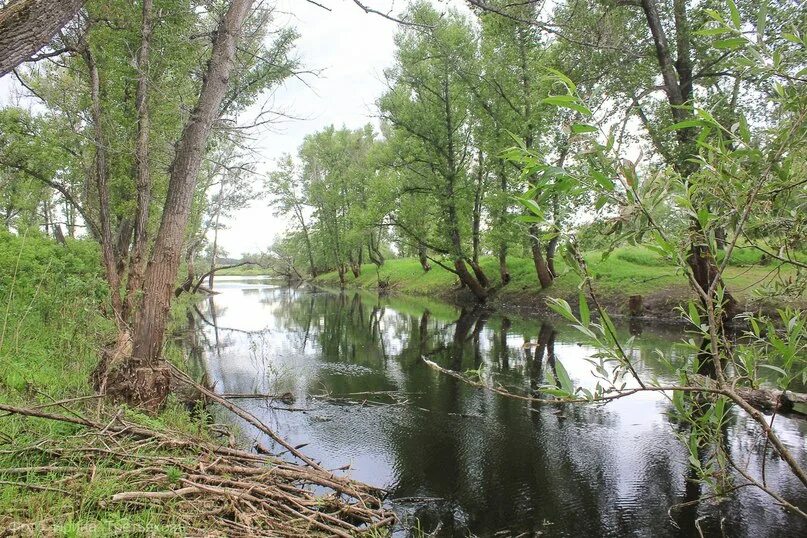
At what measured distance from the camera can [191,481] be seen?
12.4 ft

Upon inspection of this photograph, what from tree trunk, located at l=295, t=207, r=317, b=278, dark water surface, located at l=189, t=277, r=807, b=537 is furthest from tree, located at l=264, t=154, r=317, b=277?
dark water surface, located at l=189, t=277, r=807, b=537

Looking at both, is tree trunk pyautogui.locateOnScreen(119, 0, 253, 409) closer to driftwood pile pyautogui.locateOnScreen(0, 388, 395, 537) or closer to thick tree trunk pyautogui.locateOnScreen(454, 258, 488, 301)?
driftwood pile pyautogui.locateOnScreen(0, 388, 395, 537)

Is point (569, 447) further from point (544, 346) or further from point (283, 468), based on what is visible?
point (544, 346)

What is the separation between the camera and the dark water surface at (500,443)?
15.8 ft

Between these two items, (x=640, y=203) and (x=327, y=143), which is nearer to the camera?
(x=640, y=203)

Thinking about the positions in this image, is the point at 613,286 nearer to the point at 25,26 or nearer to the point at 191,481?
the point at 191,481

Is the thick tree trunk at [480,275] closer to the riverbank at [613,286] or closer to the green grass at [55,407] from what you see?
the riverbank at [613,286]

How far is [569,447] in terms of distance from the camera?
6.61m

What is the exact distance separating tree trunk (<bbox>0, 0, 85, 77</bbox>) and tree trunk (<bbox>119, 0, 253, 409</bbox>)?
3.05m

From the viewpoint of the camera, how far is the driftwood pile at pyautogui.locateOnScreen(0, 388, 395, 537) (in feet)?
11.3

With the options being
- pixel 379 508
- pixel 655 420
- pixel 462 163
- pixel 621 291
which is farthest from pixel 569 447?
pixel 462 163

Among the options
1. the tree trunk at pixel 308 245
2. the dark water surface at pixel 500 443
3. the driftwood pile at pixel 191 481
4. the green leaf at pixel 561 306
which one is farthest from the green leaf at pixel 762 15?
the tree trunk at pixel 308 245

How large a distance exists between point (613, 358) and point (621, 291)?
1947cm

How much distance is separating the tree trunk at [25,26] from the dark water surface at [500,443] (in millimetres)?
4095
